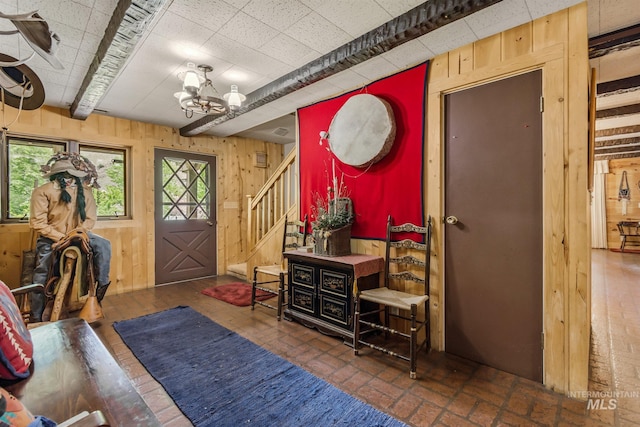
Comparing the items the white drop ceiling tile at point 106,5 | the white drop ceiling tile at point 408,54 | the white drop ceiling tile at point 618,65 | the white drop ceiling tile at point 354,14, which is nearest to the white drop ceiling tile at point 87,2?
the white drop ceiling tile at point 106,5

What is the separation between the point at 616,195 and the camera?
7824 millimetres

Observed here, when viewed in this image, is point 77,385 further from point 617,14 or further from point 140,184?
point 140,184

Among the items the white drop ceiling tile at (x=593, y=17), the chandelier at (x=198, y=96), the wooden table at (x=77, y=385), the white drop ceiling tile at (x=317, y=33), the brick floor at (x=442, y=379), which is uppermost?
the white drop ceiling tile at (x=317, y=33)

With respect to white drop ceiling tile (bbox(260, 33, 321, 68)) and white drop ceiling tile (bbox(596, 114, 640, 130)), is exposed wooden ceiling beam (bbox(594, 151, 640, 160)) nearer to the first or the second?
white drop ceiling tile (bbox(596, 114, 640, 130))

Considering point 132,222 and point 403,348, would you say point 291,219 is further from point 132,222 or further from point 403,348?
point 132,222

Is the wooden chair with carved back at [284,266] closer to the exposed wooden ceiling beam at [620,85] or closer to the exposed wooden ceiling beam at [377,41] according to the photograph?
the exposed wooden ceiling beam at [377,41]

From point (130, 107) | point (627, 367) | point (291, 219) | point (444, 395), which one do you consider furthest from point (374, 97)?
point (130, 107)

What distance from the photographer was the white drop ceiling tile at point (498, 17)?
6.11ft

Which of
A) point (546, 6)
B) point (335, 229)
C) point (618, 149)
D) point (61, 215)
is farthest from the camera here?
point (618, 149)

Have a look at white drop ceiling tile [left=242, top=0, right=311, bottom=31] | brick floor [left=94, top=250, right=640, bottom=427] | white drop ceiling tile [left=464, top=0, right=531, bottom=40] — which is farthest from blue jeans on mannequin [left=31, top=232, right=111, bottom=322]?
white drop ceiling tile [left=464, top=0, right=531, bottom=40]

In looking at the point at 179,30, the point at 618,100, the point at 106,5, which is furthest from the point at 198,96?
the point at 618,100

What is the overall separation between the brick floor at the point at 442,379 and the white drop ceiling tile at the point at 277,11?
2.49 metres

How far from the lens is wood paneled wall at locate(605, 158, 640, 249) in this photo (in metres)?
7.58

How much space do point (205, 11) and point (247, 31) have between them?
0.32 meters
